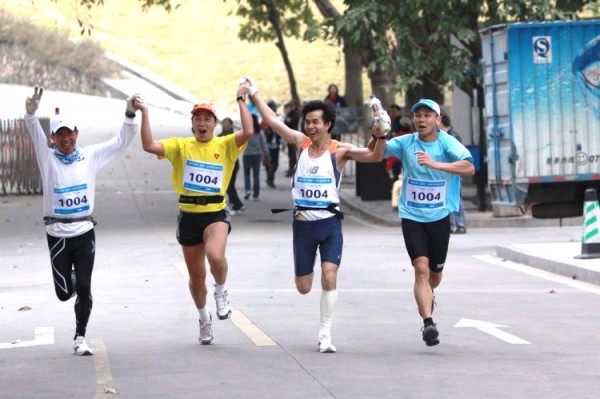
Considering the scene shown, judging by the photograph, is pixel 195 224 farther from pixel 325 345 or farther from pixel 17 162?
pixel 17 162

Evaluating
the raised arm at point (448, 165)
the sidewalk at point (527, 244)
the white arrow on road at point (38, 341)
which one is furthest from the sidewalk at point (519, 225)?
the white arrow on road at point (38, 341)

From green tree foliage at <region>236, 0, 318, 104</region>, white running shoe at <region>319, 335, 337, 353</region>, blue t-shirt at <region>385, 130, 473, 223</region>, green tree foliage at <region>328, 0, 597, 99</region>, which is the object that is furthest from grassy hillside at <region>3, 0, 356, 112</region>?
white running shoe at <region>319, 335, 337, 353</region>

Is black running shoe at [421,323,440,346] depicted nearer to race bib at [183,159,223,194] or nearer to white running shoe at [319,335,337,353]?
white running shoe at [319,335,337,353]

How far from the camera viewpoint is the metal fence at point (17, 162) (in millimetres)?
32188

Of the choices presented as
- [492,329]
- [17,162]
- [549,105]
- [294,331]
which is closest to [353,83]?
[17,162]

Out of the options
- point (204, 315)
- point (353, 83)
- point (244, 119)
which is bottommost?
point (204, 315)

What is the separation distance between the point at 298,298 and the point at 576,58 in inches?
373

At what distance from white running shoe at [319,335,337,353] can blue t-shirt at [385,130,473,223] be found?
3.92 feet

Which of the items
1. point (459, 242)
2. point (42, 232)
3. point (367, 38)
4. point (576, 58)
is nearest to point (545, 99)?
point (576, 58)

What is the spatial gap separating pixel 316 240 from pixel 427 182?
38.5 inches

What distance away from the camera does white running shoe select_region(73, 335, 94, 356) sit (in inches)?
421

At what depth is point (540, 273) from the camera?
17.4 meters

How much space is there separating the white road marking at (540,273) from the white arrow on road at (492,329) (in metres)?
2.91

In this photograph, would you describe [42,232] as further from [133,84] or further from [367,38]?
[133,84]
